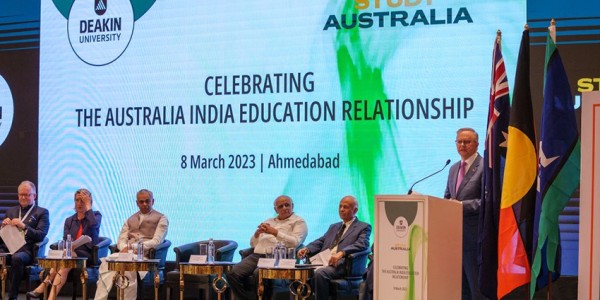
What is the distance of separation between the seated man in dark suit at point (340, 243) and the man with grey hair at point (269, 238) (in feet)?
0.61

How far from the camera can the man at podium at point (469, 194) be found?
6245 millimetres

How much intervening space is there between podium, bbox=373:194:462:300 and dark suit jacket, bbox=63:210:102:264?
180 inches

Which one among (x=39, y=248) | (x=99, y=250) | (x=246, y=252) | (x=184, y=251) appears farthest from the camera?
(x=39, y=248)

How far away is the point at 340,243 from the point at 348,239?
0.28 ft

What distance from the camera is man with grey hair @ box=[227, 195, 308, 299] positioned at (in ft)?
25.8

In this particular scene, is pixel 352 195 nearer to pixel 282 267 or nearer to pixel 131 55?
pixel 282 267

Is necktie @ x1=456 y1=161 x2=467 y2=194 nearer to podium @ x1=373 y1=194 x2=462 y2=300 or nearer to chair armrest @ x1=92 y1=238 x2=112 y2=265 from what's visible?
podium @ x1=373 y1=194 x2=462 y2=300

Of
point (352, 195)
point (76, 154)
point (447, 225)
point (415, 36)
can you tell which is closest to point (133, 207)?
point (76, 154)

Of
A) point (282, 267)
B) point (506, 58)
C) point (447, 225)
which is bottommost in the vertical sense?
point (282, 267)

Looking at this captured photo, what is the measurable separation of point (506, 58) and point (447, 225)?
3.18 meters

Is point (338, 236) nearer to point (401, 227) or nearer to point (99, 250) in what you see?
point (99, 250)

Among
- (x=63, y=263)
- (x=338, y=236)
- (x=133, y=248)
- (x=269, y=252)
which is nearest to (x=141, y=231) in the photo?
(x=133, y=248)

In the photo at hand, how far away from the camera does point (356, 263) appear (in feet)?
24.5

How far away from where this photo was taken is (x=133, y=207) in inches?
368
